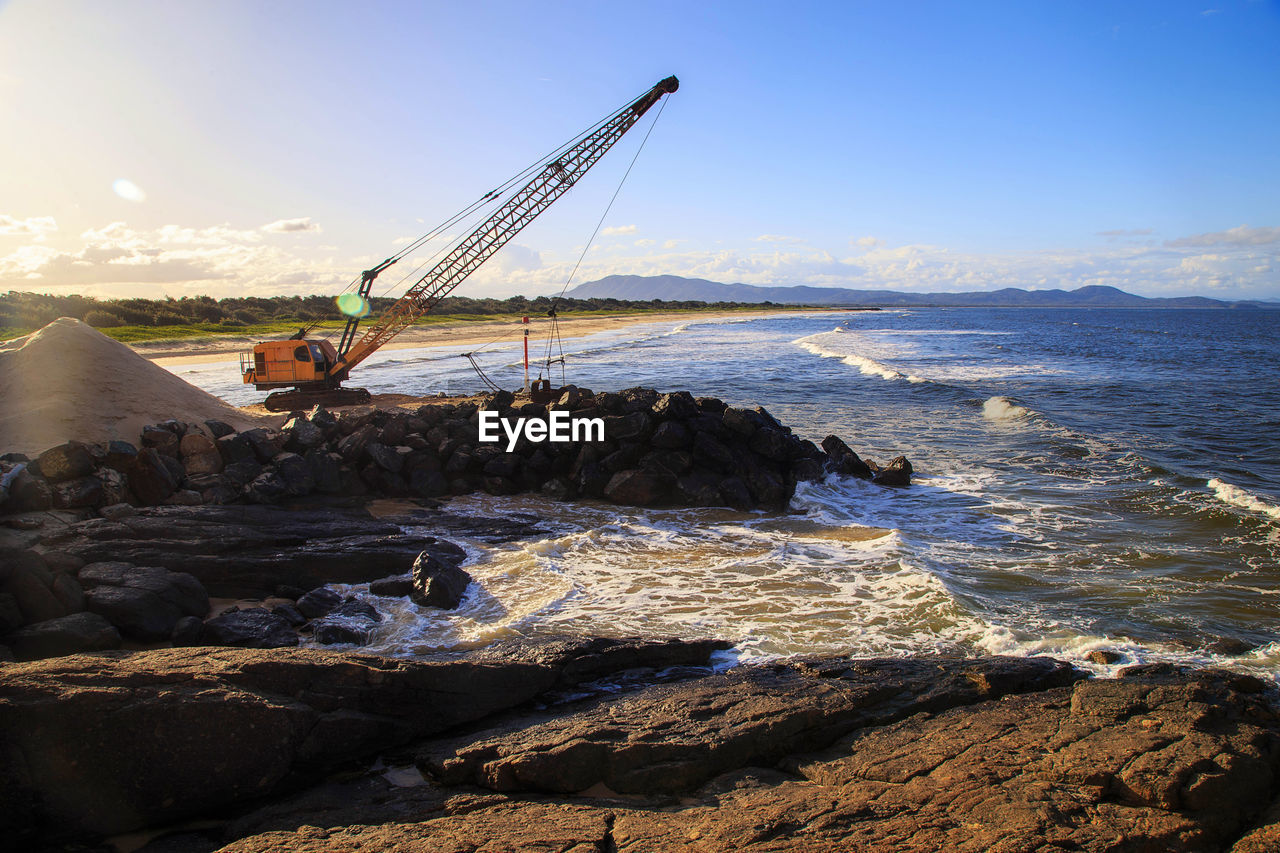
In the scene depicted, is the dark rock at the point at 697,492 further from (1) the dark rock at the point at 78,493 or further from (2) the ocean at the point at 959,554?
(1) the dark rock at the point at 78,493

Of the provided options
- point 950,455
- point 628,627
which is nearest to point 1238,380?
point 950,455

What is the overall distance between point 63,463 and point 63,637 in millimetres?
5040

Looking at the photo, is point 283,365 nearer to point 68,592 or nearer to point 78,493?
point 78,493

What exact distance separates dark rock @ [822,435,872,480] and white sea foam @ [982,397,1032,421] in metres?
11.5

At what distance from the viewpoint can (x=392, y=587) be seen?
33.6ft

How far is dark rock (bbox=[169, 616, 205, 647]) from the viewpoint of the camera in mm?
8164

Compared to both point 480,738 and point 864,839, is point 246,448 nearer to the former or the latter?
point 480,738

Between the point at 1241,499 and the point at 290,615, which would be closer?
the point at 290,615

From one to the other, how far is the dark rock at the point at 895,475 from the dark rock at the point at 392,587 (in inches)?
472

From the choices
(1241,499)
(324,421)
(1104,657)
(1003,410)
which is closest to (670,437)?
(324,421)

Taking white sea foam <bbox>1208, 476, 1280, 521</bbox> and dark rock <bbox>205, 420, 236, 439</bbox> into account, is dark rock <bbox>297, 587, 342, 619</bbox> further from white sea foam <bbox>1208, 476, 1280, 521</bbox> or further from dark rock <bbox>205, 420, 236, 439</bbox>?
white sea foam <bbox>1208, 476, 1280, 521</bbox>

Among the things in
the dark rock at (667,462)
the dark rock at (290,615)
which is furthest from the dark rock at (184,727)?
the dark rock at (667,462)

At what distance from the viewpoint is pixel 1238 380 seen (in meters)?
37.8

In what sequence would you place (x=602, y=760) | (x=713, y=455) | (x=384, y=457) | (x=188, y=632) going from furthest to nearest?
(x=713, y=455) < (x=384, y=457) < (x=188, y=632) < (x=602, y=760)
